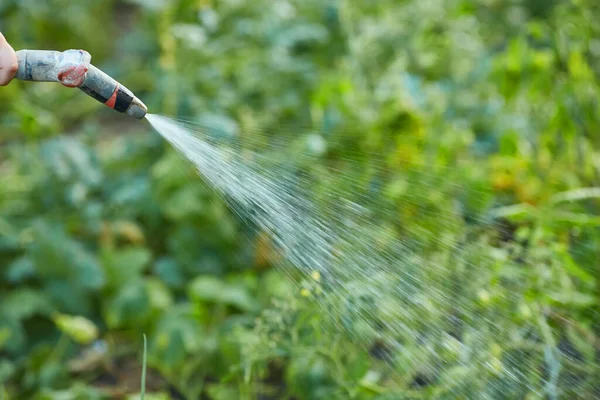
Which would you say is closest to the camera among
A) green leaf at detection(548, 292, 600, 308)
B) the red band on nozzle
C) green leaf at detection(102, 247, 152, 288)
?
the red band on nozzle

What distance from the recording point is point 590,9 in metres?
2.54

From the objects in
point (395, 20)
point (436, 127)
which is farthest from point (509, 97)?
point (395, 20)

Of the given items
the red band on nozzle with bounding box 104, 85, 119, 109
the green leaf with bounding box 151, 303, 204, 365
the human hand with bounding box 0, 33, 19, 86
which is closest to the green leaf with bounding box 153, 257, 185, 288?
the green leaf with bounding box 151, 303, 204, 365

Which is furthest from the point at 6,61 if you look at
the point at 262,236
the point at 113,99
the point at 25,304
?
the point at 262,236

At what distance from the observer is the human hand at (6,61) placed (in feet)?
4.25

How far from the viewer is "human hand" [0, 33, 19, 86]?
4.25 ft

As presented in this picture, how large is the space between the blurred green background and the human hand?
26.2 inches

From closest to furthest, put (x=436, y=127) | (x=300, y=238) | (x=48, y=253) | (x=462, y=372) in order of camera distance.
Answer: (x=462, y=372)
(x=300, y=238)
(x=48, y=253)
(x=436, y=127)

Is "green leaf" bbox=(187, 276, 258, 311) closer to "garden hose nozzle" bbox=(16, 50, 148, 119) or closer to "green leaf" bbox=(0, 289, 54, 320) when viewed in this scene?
"green leaf" bbox=(0, 289, 54, 320)

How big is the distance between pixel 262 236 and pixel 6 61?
43.2 inches

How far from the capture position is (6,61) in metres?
1.30

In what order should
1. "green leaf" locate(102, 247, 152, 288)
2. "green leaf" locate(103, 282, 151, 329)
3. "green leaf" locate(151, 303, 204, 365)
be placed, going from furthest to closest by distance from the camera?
"green leaf" locate(102, 247, 152, 288)
"green leaf" locate(103, 282, 151, 329)
"green leaf" locate(151, 303, 204, 365)

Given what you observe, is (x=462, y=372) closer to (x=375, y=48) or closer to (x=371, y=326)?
(x=371, y=326)

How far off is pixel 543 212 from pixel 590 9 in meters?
1.01
